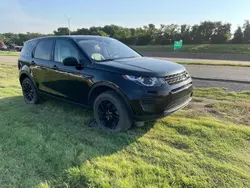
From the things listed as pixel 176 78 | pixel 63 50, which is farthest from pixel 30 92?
pixel 176 78

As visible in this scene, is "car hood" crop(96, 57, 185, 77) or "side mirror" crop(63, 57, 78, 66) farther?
"side mirror" crop(63, 57, 78, 66)

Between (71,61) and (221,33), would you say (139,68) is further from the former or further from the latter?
(221,33)

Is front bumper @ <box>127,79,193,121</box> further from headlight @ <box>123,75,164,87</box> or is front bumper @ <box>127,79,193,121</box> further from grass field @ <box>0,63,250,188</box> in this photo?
grass field @ <box>0,63,250,188</box>

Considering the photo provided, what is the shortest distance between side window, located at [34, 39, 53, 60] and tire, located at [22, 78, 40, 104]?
76 centimetres

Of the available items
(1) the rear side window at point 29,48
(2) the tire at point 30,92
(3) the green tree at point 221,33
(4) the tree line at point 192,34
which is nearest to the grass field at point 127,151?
(2) the tire at point 30,92

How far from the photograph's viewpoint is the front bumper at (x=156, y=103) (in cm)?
331

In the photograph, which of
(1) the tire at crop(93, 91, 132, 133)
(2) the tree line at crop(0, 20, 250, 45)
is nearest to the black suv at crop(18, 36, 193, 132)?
(1) the tire at crop(93, 91, 132, 133)

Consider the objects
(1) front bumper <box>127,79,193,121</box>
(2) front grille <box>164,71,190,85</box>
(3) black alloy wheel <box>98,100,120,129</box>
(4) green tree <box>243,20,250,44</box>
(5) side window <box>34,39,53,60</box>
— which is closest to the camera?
(1) front bumper <box>127,79,193,121</box>

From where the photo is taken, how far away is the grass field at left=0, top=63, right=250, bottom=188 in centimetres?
262

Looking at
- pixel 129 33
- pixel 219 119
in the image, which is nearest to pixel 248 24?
pixel 129 33

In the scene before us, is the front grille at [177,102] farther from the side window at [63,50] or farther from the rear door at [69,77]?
the side window at [63,50]

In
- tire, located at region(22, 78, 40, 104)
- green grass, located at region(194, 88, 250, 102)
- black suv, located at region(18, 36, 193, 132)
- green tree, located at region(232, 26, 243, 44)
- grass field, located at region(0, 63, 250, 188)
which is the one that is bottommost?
grass field, located at region(0, 63, 250, 188)

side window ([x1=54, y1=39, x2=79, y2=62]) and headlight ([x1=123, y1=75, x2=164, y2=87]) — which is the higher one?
side window ([x1=54, y1=39, x2=79, y2=62])

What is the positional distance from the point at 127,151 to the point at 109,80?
116 cm
